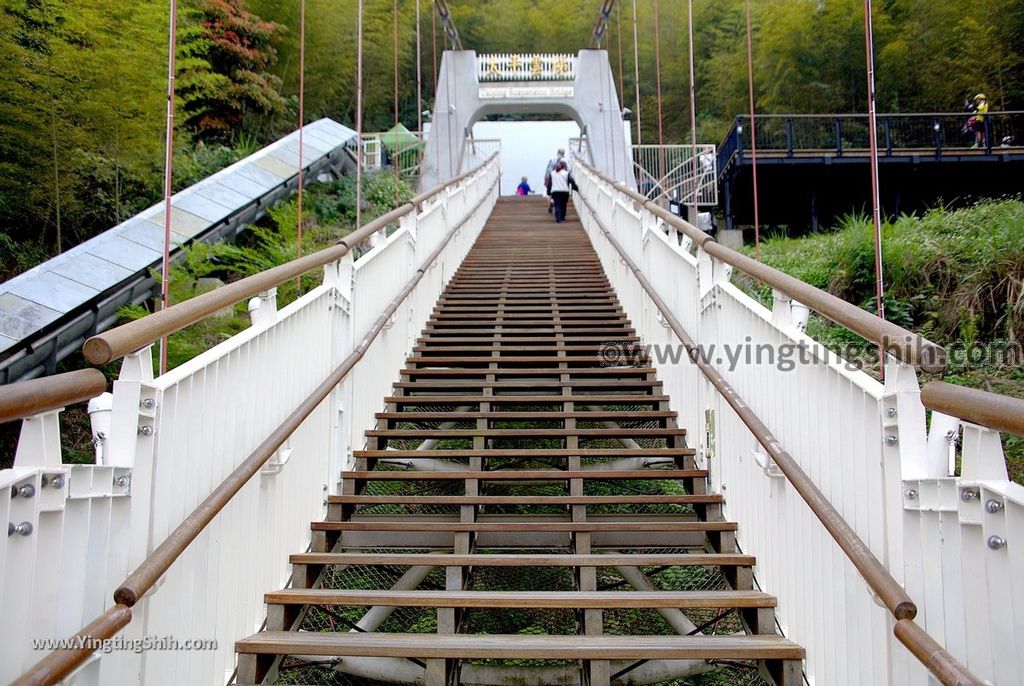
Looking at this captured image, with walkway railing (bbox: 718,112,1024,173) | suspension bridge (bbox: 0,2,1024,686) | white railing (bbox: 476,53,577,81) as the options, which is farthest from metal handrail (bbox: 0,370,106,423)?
white railing (bbox: 476,53,577,81)

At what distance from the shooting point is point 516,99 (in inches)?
787

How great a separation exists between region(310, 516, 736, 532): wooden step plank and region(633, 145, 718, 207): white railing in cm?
1204

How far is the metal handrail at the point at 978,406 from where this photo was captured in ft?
5.05

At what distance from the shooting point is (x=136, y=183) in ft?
37.4

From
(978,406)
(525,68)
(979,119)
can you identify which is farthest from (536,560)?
(525,68)

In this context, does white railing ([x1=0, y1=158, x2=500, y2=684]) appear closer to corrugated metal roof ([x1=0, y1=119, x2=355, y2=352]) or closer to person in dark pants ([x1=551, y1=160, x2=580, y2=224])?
corrugated metal roof ([x1=0, y1=119, x2=355, y2=352])

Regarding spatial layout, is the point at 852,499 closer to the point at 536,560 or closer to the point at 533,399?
the point at 536,560

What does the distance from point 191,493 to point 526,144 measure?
2355 centimetres

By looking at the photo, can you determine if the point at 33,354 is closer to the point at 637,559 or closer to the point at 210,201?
the point at 210,201

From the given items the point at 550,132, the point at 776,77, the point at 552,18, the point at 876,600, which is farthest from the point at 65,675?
the point at 552,18

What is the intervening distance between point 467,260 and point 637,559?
23.9 feet

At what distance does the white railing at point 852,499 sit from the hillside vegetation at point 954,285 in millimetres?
2490

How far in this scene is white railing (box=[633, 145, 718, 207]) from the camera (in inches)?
659

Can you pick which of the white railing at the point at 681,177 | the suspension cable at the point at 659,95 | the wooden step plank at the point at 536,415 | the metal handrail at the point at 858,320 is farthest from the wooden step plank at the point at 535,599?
the white railing at the point at 681,177
